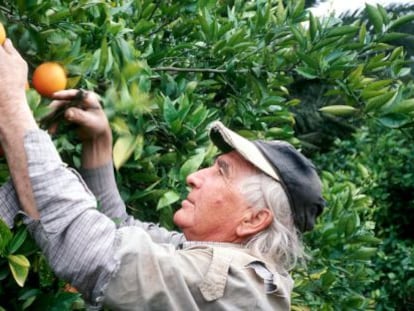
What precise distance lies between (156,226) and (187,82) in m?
0.46

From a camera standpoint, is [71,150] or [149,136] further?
[149,136]

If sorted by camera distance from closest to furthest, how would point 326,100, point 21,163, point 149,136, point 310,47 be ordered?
point 21,163
point 149,136
point 310,47
point 326,100

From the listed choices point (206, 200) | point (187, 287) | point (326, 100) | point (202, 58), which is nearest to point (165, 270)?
point (187, 287)

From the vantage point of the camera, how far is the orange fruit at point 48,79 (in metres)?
1.49

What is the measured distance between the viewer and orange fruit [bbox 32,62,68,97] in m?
1.49

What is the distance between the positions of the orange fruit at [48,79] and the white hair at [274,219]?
0.51m

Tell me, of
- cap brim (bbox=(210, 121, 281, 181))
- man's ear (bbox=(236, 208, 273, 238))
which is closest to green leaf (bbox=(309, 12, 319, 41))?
cap brim (bbox=(210, 121, 281, 181))

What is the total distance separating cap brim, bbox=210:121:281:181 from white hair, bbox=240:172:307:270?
0.02 metres

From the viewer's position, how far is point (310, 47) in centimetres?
210

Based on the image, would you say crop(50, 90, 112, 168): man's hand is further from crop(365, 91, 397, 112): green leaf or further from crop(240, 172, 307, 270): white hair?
crop(365, 91, 397, 112): green leaf

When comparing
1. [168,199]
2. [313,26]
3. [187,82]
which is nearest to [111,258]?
[168,199]

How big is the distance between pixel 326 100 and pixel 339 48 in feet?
16.8

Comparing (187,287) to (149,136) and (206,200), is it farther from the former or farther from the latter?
(149,136)

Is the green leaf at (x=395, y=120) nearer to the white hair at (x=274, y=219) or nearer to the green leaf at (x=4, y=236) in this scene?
the white hair at (x=274, y=219)
